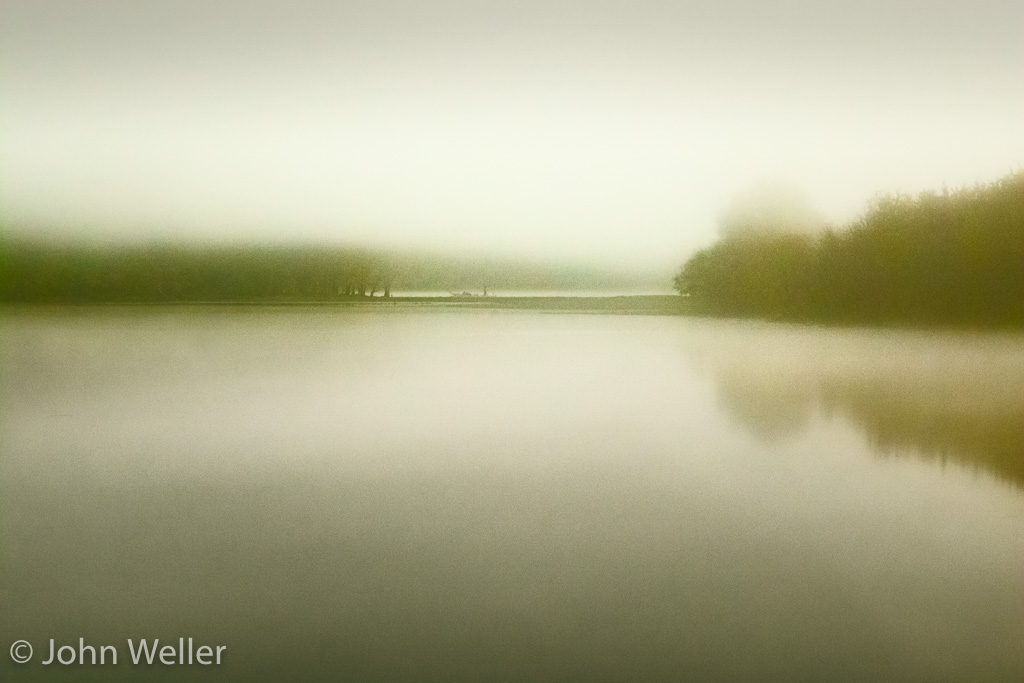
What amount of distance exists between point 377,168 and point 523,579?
862 mm

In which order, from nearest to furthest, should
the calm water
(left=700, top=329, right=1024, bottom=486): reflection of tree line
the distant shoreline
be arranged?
the calm water < (left=700, top=329, right=1024, bottom=486): reflection of tree line < the distant shoreline

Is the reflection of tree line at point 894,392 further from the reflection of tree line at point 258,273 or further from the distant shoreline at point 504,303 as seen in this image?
the reflection of tree line at point 258,273

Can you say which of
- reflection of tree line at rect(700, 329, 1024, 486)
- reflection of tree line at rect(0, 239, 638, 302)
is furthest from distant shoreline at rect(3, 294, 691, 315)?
reflection of tree line at rect(700, 329, 1024, 486)

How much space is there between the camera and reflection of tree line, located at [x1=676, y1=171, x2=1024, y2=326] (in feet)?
4.02

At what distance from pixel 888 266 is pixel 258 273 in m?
1.33

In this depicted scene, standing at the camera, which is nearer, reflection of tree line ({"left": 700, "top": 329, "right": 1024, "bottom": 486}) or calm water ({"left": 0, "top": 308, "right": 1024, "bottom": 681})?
calm water ({"left": 0, "top": 308, "right": 1024, "bottom": 681})

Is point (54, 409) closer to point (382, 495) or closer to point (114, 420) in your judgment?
point (114, 420)

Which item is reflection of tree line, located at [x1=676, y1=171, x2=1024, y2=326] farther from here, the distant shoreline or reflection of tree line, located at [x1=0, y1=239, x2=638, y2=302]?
reflection of tree line, located at [x1=0, y1=239, x2=638, y2=302]

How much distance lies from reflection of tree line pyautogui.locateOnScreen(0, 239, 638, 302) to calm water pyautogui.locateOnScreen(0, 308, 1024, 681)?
2.2 inches

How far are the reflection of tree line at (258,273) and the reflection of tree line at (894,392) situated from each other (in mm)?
357

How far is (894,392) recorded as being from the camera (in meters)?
1.23

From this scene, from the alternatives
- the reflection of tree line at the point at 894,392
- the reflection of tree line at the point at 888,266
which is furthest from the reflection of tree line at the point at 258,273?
the reflection of tree line at the point at 894,392

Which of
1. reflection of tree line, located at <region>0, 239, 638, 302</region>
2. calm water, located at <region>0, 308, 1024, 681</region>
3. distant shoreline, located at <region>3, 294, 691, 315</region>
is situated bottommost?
calm water, located at <region>0, 308, 1024, 681</region>

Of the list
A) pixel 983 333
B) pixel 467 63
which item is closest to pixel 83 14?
pixel 467 63
